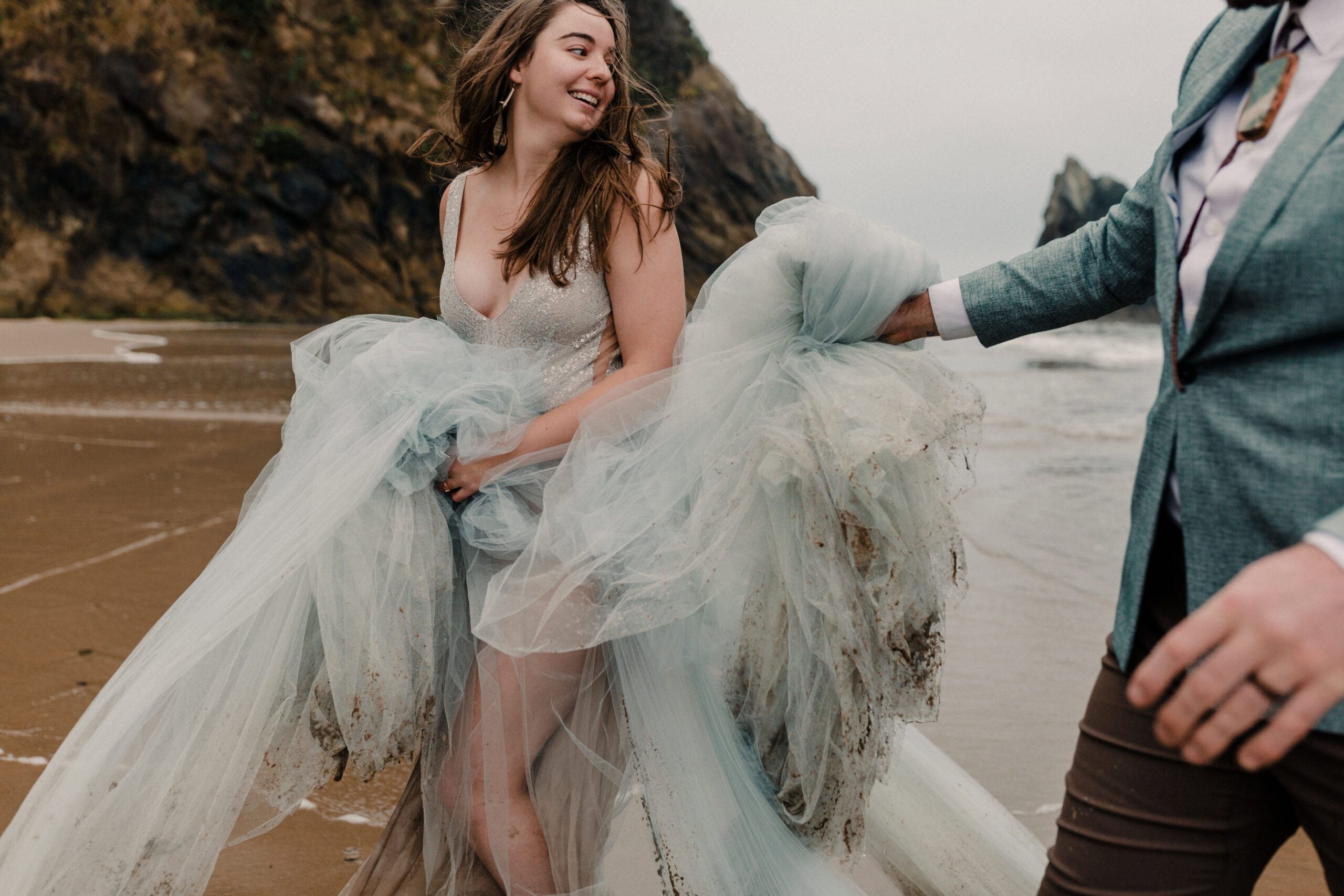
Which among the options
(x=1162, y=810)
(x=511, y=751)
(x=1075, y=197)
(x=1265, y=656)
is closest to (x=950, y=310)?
(x=1162, y=810)

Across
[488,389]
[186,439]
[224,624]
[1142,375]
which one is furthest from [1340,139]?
[1142,375]

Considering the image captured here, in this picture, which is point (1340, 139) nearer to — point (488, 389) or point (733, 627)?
point (733, 627)

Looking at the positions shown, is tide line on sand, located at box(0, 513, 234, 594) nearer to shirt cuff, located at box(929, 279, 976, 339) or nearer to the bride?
the bride

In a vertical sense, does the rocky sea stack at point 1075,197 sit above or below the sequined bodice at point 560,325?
below

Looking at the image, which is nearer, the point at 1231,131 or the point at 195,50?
the point at 1231,131

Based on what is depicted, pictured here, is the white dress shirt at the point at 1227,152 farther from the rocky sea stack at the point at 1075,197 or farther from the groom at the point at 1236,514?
the rocky sea stack at the point at 1075,197

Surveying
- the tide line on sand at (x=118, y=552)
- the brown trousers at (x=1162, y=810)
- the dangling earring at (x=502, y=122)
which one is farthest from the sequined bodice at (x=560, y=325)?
the tide line on sand at (x=118, y=552)

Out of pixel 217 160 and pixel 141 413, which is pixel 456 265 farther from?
pixel 217 160

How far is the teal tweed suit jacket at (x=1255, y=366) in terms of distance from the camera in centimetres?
111

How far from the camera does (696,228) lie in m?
43.6

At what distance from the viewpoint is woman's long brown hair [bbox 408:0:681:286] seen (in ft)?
7.01

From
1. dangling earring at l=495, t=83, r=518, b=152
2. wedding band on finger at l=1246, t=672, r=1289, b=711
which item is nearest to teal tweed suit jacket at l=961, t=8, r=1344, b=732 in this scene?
wedding band on finger at l=1246, t=672, r=1289, b=711

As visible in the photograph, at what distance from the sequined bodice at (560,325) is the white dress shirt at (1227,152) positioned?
3.77ft

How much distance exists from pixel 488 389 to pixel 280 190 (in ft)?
106
